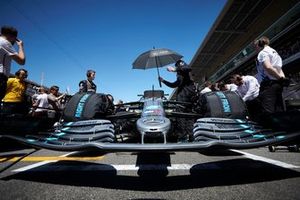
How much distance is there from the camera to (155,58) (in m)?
6.41

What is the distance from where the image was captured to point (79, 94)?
3.23 m

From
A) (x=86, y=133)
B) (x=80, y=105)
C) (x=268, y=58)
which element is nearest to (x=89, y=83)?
(x=80, y=105)

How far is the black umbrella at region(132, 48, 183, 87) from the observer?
6.21 m

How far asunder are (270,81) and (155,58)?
3.48 metres

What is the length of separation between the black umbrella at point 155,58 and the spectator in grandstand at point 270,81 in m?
2.90

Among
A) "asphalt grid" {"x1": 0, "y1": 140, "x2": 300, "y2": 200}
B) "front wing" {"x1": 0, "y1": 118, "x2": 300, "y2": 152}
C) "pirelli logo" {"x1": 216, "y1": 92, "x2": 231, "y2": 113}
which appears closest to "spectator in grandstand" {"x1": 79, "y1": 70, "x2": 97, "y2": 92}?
"asphalt grid" {"x1": 0, "y1": 140, "x2": 300, "y2": 200}

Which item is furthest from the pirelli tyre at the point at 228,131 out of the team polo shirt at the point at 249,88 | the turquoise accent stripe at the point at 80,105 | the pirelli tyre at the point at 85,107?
the team polo shirt at the point at 249,88

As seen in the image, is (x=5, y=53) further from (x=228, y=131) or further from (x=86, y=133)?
(x=228, y=131)

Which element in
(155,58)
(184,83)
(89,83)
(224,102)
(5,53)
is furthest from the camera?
(155,58)

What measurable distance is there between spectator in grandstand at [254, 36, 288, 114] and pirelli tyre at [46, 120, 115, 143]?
2353 millimetres

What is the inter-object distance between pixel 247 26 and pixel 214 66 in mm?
12689

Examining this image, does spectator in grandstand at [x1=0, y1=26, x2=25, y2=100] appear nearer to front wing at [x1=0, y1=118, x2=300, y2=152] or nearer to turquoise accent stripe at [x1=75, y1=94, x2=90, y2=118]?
turquoise accent stripe at [x1=75, y1=94, x2=90, y2=118]

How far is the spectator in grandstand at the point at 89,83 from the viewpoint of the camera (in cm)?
584

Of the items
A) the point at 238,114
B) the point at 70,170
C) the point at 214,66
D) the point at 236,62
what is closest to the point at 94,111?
the point at 70,170
